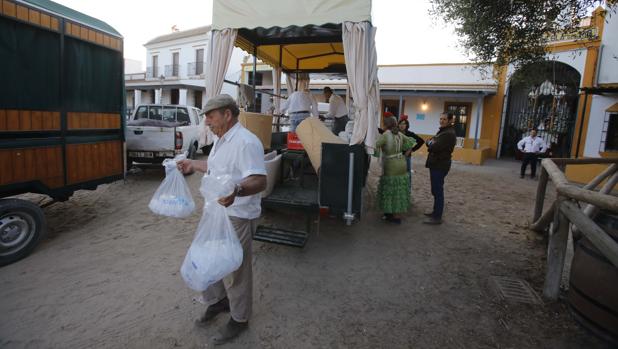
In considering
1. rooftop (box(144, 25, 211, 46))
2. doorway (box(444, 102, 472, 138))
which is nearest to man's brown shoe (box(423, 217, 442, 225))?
doorway (box(444, 102, 472, 138))

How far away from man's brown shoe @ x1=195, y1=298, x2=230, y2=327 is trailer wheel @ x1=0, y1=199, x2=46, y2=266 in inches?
100

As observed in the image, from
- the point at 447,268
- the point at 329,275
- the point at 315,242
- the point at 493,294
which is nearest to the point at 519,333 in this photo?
the point at 493,294

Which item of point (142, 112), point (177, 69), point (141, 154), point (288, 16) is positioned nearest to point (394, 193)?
point (288, 16)

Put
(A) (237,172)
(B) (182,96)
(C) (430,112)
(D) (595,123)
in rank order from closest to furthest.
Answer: (A) (237,172), (D) (595,123), (C) (430,112), (B) (182,96)

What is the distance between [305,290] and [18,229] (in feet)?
10.9

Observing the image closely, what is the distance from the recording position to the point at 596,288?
8.57 feet

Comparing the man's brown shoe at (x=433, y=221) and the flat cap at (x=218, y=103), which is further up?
the flat cap at (x=218, y=103)

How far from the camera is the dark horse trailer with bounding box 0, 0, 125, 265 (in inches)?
148

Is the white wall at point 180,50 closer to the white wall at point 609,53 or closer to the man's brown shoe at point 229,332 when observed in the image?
the white wall at point 609,53

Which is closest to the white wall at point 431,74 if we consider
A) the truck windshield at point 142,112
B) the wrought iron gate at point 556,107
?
the wrought iron gate at point 556,107

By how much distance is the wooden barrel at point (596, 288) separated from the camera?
2.52 metres

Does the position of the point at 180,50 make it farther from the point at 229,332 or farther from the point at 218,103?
the point at 229,332

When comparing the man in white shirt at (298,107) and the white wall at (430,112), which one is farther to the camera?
the white wall at (430,112)

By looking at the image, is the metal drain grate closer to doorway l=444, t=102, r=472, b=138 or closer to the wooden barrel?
the wooden barrel
